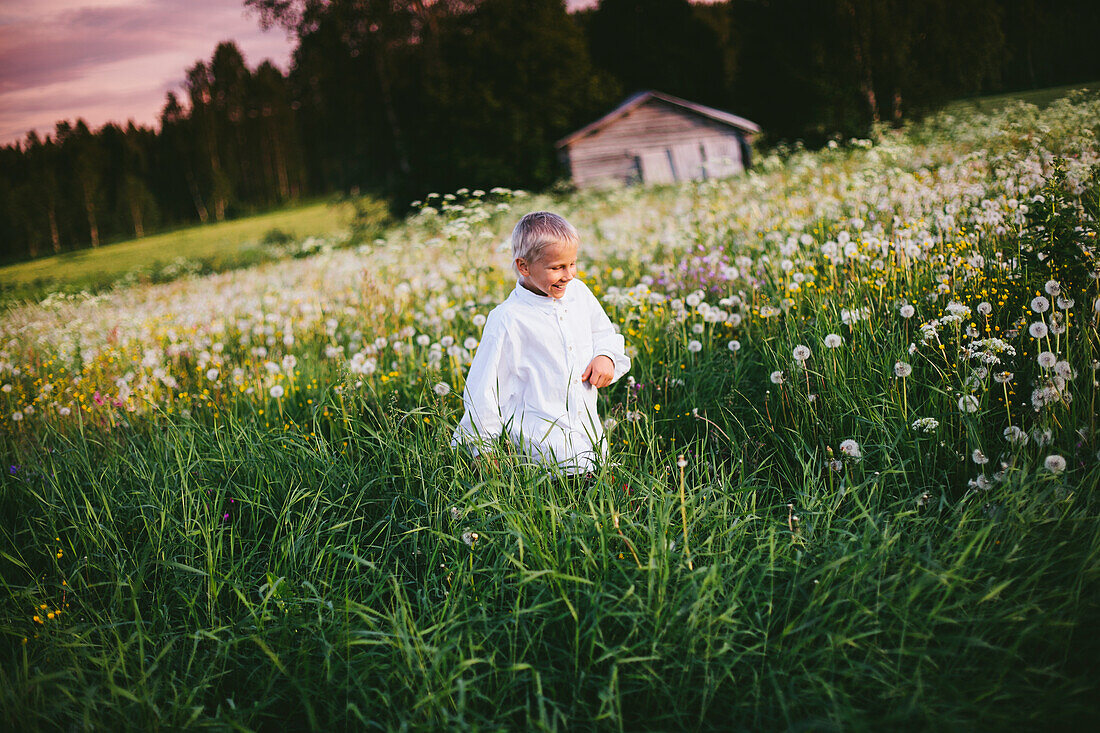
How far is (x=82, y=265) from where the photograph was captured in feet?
32.1

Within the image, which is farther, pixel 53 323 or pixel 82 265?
pixel 82 265

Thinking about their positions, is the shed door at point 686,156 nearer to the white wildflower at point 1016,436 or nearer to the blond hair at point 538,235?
the blond hair at point 538,235

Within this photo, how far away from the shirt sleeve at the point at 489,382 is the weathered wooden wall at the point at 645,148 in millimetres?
23212

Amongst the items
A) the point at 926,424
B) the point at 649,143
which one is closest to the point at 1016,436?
the point at 926,424

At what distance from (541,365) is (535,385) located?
92 mm

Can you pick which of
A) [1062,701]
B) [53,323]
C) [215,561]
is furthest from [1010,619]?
[53,323]

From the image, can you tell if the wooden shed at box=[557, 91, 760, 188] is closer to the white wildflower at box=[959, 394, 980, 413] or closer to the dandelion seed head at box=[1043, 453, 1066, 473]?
the white wildflower at box=[959, 394, 980, 413]

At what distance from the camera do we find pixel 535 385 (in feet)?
7.89

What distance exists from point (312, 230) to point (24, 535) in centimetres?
2430

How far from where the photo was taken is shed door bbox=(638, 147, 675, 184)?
24203mm

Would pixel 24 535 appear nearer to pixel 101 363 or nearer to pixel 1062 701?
pixel 101 363

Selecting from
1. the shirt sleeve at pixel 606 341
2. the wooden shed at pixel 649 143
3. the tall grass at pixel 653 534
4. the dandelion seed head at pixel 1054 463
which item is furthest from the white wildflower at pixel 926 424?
the wooden shed at pixel 649 143

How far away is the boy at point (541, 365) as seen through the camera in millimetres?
2254

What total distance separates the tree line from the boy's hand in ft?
26.8
